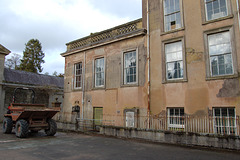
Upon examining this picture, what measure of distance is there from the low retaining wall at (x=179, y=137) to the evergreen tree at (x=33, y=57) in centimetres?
3166

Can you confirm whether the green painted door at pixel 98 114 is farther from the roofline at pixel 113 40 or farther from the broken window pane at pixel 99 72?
the roofline at pixel 113 40

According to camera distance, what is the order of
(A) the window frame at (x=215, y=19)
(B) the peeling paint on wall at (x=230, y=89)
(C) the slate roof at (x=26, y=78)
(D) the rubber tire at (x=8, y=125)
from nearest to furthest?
1. (B) the peeling paint on wall at (x=230, y=89)
2. (A) the window frame at (x=215, y=19)
3. (D) the rubber tire at (x=8, y=125)
4. (C) the slate roof at (x=26, y=78)

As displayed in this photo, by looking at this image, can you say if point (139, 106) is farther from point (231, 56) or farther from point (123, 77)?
point (231, 56)

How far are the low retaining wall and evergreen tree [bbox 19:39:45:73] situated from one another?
104 ft

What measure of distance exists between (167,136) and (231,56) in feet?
16.2

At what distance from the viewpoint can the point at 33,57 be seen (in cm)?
3800

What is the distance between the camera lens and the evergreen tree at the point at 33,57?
36750 millimetres

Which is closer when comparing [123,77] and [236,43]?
[236,43]

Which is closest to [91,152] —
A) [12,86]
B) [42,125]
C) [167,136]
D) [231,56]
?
[167,136]

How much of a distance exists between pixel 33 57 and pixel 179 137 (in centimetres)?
3663

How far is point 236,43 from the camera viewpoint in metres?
8.84

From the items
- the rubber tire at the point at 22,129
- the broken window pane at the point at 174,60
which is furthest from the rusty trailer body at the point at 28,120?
the broken window pane at the point at 174,60

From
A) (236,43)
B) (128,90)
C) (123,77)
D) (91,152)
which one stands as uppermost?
(236,43)

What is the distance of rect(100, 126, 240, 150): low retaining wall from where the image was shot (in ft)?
24.0
